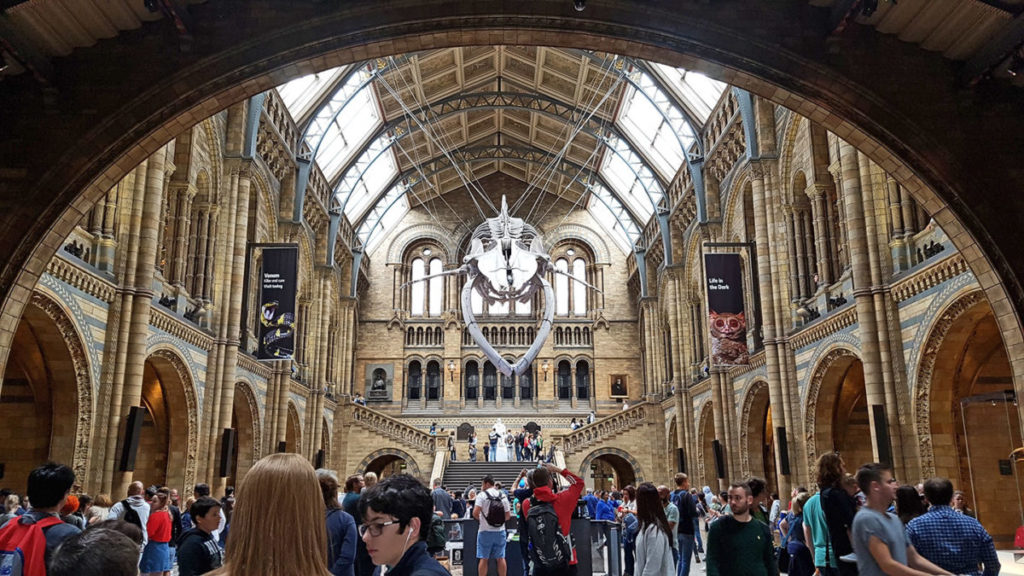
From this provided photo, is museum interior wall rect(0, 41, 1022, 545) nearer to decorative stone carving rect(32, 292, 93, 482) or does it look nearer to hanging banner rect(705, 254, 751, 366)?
decorative stone carving rect(32, 292, 93, 482)

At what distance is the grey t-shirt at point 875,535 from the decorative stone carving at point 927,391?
9547 millimetres

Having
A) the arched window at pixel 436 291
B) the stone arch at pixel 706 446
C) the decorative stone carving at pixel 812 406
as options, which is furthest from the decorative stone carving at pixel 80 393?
the arched window at pixel 436 291

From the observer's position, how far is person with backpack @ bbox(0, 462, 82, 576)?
366 cm

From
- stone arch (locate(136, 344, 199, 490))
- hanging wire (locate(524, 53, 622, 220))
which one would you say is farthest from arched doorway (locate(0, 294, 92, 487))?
hanging wire (locate(524, 53, 622, 220))

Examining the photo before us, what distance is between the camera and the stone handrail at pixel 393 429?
31.9 meters

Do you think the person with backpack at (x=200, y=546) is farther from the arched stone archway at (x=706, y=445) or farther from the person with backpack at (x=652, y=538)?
the arched stone archway at (x=706, y=445)

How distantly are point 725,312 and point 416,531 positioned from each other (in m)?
17.4

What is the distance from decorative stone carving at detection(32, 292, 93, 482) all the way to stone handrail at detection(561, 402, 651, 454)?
69.5 ft

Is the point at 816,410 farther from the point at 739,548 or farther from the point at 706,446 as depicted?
the point at 739,548

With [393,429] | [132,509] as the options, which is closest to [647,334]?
[393,429]

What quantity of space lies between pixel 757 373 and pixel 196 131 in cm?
1541

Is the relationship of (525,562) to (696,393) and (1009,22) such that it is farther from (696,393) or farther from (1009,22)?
(696,393)

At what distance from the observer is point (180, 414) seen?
17.4 meters

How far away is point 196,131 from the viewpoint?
17797mm
